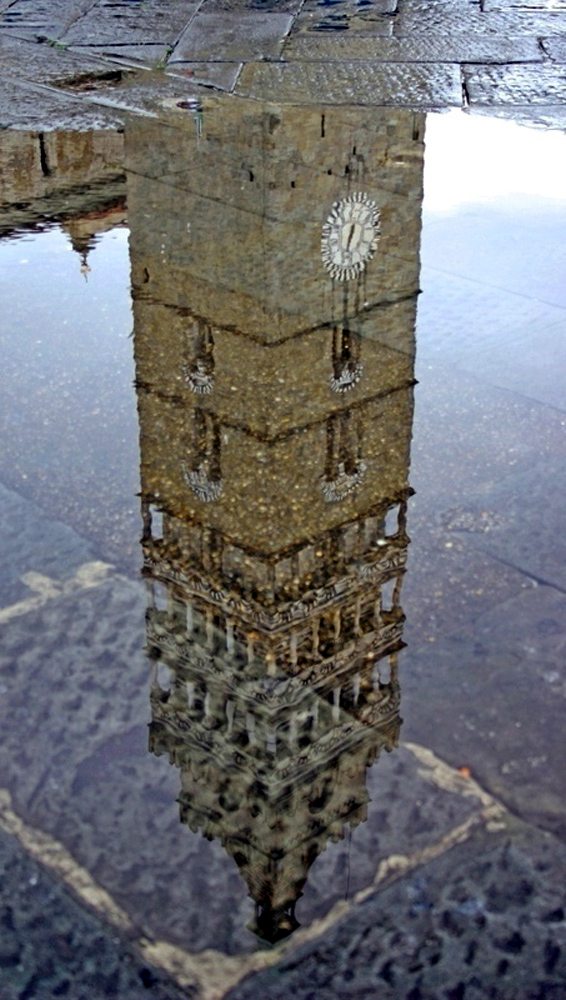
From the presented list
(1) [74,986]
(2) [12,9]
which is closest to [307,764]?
(1) [74,986]

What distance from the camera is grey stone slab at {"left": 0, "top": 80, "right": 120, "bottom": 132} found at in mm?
8297

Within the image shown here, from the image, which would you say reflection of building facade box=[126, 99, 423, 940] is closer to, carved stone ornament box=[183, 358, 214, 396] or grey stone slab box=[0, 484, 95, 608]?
carved stone ornament box=[183, 358, 214, 396]

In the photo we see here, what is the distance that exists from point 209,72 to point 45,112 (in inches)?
54.9

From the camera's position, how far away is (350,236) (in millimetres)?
6059

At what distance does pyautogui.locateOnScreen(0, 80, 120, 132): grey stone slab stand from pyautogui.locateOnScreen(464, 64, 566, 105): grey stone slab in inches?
99.9

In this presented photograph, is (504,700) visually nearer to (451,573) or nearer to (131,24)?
(451,573)

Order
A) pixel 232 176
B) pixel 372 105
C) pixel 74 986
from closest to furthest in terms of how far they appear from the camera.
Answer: pixel 74 986 < pixel 232 176 < pixel 372 105

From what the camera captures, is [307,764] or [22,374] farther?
[22,374]

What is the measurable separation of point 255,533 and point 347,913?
1.54 metres

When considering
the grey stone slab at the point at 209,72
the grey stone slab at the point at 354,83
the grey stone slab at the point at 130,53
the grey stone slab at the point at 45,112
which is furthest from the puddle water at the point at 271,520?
the grey stone slab at the point at 130,53

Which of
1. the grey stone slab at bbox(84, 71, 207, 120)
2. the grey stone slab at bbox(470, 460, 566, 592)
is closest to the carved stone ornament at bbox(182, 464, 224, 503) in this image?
the grey stone slab at bbox(470, 460, 566, 592)

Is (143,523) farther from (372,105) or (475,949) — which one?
(372,105)

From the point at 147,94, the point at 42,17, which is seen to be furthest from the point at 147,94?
the point at 42,17

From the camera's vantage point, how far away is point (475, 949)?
2781 mm
